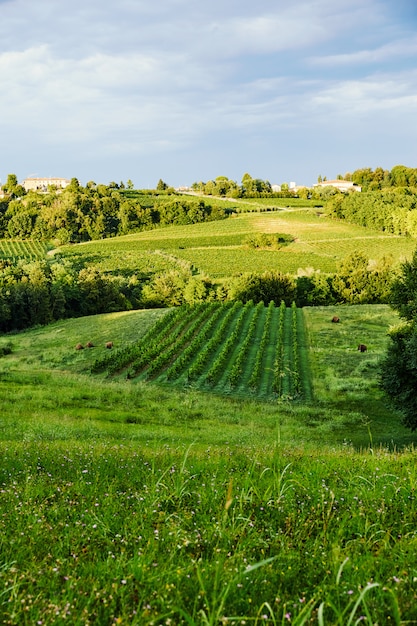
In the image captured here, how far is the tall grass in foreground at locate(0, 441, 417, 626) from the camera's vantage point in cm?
338

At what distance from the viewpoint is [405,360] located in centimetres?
2092

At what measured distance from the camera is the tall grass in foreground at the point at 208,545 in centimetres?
338

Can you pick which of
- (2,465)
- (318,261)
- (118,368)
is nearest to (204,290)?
(318,261)

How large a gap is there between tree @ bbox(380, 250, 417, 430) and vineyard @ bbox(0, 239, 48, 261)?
105579mm

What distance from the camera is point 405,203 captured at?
139250mm

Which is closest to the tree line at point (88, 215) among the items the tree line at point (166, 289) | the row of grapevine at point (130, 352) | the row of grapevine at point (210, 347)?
the tree line at point (166, 289)

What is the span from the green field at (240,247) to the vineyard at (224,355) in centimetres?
4313

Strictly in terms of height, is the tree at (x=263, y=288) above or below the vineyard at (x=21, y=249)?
below

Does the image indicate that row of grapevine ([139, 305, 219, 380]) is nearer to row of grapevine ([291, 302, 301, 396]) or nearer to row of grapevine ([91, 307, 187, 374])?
row of grapevine ([91, 307, 187, 374])

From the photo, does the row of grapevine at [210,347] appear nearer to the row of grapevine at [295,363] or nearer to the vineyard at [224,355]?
the vineyard at [224,355]

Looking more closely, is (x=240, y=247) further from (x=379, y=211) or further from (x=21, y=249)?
(x=21, y=249)

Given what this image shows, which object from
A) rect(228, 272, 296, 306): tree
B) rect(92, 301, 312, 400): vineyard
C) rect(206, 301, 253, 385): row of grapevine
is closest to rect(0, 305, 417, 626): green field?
rect(92, 301, 312, 400): vineyard

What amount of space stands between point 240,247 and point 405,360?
9919 cm

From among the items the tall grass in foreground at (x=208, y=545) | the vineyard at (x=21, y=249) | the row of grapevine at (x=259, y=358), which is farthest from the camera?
the vineyard at (x=21, y=249)
